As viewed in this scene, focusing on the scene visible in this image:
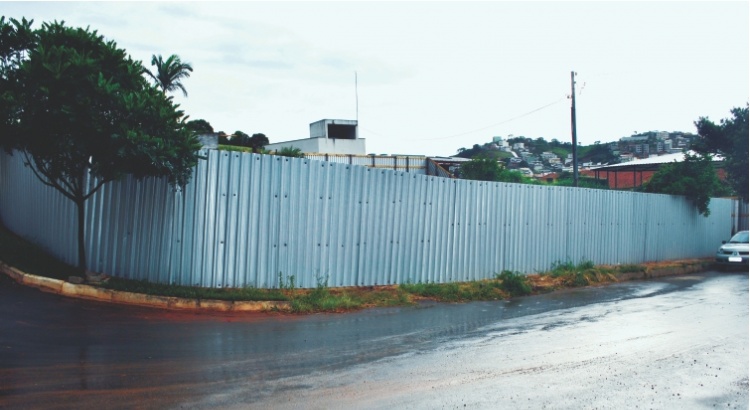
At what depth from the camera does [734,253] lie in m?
20.6

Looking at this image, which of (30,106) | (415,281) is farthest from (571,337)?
(30,106)

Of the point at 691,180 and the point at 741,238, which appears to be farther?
the point at 691,180

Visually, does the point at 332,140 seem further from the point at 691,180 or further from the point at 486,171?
the point at 691,180

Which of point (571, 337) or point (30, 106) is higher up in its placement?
point (30, 106)

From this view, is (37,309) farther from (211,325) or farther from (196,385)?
(196,385)

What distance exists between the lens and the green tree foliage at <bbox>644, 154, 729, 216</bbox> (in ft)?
74.6

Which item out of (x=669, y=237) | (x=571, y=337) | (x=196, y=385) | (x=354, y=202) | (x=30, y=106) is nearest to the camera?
(x=196, y=385)

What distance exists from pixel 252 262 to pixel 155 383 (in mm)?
5213

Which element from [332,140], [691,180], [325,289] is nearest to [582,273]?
[325,289]

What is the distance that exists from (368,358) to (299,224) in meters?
4.82

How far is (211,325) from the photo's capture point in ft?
29.2

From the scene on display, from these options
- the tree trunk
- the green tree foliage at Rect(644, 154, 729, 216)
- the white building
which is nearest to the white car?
the green tree foliage at Rect(644, 154, 729, 216)

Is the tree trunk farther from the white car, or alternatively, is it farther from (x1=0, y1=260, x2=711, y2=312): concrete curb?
the white car

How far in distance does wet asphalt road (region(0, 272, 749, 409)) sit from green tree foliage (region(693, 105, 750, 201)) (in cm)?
2073
